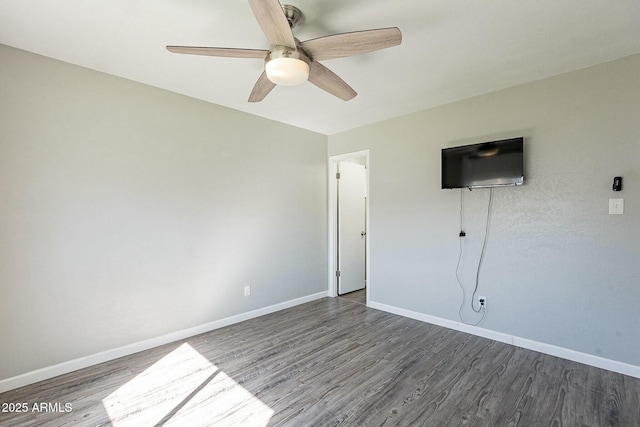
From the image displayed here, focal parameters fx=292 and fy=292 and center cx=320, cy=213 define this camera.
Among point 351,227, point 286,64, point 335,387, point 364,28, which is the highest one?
point 364,28

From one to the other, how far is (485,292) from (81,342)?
148 inches

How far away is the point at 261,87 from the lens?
7.04 feet

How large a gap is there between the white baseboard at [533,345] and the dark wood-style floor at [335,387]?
0.24 feet

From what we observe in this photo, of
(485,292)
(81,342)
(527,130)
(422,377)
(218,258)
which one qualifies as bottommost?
(422,377)

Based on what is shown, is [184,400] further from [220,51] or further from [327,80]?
[327,80]

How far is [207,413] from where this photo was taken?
190 centimetres

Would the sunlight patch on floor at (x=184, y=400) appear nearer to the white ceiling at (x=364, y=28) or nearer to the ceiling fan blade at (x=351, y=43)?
the ceiling fan blade at (x=351, y=43)

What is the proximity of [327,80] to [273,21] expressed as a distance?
689 mm

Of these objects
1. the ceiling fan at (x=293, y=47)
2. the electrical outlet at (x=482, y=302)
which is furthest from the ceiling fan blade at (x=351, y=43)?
the electrical outlet at (x=482, y=302)

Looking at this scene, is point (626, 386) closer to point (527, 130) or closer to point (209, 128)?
point (527, 130)

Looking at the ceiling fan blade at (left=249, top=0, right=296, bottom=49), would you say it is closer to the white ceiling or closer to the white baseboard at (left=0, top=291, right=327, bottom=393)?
the white ceiling

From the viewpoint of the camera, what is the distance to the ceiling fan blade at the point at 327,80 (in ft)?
6.15

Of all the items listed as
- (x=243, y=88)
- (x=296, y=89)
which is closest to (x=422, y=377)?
(x=296, y=89)

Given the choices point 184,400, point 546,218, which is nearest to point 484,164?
point 546,218
